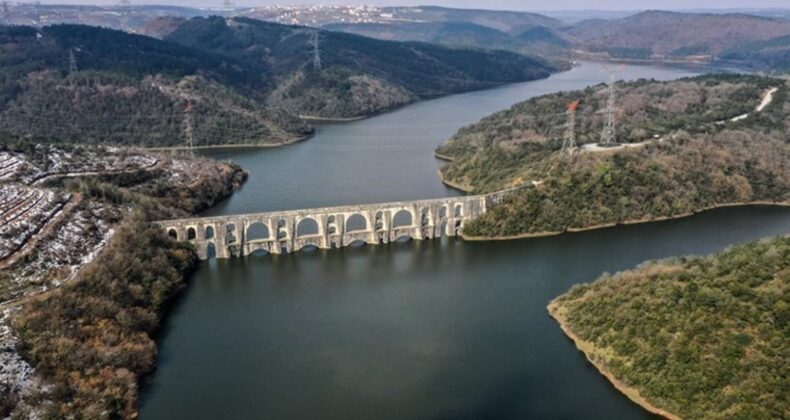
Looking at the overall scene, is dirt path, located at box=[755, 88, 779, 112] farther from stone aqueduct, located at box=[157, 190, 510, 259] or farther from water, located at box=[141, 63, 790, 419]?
stone aqueduct, located at box=[157, 190, 510, 259]

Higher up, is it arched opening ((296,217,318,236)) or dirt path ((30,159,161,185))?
dirt path ((30,159,161,185))

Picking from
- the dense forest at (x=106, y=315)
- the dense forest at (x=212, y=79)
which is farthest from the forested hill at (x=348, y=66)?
the dense forest at (x=106, y=315)

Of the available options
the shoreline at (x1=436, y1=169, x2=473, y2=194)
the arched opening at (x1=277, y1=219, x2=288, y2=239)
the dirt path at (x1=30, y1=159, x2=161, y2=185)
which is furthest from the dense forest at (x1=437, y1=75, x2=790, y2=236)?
the dirt path at (x1=30, y1=159, x2=161, y2=185)

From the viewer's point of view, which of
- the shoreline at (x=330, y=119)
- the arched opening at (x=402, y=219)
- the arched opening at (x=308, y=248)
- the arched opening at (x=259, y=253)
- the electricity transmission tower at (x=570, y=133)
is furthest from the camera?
the shoreline at (x=330, y=119)

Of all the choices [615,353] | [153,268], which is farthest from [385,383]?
[153,268]

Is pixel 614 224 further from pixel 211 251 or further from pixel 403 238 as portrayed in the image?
pixel 211 251

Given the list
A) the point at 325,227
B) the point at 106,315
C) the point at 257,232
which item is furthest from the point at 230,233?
the point at 106,315

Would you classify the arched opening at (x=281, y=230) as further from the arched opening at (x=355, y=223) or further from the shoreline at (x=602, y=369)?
the shoreline at (x=602, y=369)
